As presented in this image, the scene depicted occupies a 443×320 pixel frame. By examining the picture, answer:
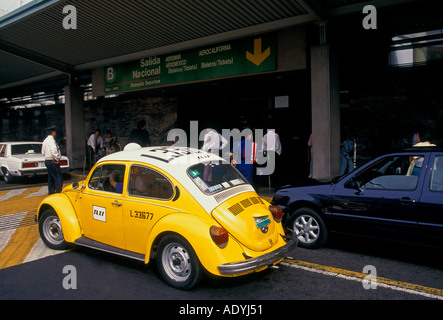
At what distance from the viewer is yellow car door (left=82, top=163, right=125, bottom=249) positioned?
4680 mm

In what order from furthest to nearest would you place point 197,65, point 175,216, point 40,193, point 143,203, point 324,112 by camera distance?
point 197,65 < point 40,193 < point 324,112 < point 143,203 < point 175,216

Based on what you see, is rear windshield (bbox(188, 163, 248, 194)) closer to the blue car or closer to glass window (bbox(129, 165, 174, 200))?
glass window (bbox(129, 165, 174, 200))

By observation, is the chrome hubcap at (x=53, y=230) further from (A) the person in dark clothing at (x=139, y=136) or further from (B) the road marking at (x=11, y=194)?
(B) the road marking at (x=11, y=194)

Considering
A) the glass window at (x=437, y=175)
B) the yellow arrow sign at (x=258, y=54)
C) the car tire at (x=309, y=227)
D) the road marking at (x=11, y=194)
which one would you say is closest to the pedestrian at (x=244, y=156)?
the yellow arrow sign at (x=258, y=54)

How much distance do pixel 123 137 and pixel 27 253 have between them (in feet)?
39.7

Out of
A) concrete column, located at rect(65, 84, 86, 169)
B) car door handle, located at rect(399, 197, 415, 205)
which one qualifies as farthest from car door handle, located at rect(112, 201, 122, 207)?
concrete column, located at rect(65, 84, 86, 169)

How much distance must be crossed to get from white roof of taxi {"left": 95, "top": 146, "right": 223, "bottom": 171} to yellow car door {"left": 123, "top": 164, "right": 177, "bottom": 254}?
0.12m

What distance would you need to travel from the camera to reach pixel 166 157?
4715 millimetres

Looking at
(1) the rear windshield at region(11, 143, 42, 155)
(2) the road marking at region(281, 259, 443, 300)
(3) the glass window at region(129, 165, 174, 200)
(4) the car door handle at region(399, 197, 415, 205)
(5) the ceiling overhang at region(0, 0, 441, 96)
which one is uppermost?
(5) the ceiling overhang at region(0, 0, 441, 96)

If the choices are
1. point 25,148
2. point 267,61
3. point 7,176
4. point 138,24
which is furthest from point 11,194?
point 267,61

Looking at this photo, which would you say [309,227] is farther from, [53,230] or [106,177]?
[53,230]

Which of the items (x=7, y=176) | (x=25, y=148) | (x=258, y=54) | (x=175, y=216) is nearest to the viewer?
(x=175, y=216)

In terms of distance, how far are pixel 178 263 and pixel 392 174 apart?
3.18 m

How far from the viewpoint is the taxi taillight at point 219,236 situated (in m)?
3.78
